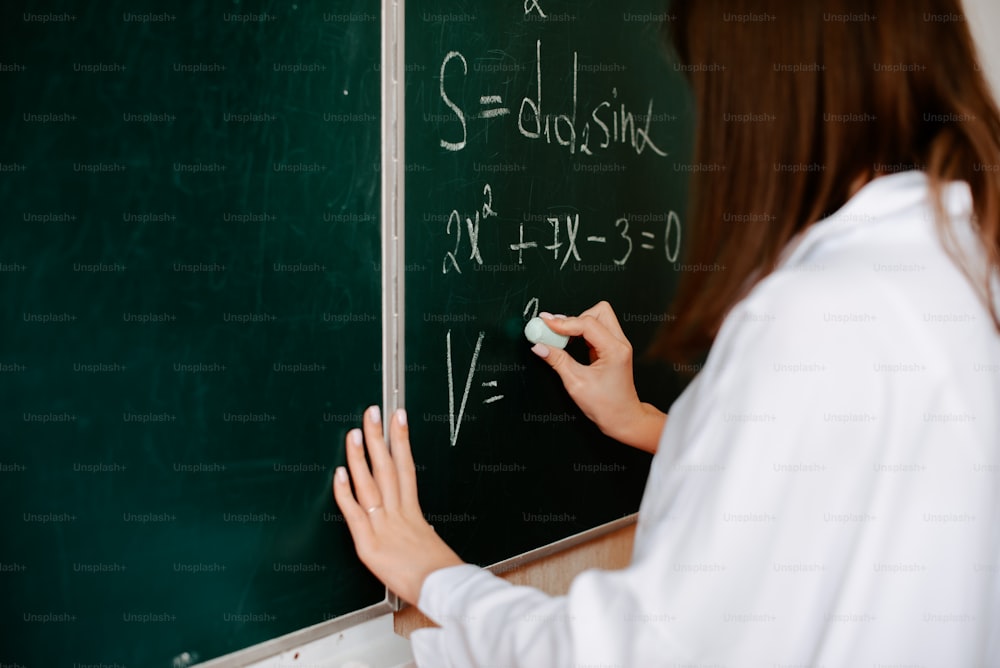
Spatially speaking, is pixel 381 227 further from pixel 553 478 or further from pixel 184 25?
pixel 553 478

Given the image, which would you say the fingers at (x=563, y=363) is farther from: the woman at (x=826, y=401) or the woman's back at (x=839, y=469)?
the woman's back at (x=839, y=469)

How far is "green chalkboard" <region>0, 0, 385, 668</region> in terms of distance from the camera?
0.86 meters

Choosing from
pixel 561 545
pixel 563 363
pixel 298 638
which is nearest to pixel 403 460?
pixel 298 638

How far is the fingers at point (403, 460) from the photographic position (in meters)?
1.14

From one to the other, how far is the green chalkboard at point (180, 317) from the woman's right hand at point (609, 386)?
0.42m

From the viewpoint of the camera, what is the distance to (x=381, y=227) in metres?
1.16

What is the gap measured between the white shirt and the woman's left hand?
23cm

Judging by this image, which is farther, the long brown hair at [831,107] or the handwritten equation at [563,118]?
the handwritten equation at [563,118]

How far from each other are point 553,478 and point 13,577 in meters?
0.87

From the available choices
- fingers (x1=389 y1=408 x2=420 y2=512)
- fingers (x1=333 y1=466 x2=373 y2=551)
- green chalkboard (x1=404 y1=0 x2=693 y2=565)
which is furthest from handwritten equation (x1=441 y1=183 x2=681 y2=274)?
fingers (x1=333 y1=466 x2=373 y2=551)

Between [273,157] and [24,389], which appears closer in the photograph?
[24,389]

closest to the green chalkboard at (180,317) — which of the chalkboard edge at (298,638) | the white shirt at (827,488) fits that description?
the chalkboard edge at (298,638)

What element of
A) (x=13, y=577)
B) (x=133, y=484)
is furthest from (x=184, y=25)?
(x=13, y=577)

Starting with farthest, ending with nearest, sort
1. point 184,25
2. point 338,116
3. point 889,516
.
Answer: point 338,116 → point 184,25 → point 889,516
